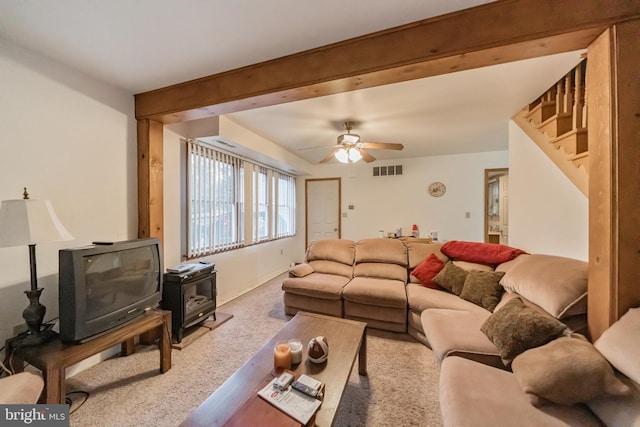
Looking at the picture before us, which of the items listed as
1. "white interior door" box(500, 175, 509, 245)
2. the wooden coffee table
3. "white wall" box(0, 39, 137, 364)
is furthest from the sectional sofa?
"white interior door" box(500, 175, 509, 245)

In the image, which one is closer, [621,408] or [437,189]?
[621,408]

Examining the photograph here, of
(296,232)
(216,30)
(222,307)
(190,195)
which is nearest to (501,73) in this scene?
(216,30)

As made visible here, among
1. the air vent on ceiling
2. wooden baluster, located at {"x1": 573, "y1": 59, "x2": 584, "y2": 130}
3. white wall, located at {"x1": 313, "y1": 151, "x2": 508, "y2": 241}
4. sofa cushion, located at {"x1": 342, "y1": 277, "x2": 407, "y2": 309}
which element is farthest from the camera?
the air vent on ceiling

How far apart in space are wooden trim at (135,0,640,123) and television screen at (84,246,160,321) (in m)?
1.38

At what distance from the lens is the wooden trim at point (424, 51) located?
1233 mm

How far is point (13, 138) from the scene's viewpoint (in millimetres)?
1615

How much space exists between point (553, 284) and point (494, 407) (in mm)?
1027

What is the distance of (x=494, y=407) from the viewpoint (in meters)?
1.07

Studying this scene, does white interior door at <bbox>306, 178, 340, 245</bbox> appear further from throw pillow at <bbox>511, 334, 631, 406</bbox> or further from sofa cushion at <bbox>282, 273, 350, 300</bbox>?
throw pillow at <bbox>511, 334, 631, 406</bbox>

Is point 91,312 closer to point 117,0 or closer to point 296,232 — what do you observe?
point 117,0

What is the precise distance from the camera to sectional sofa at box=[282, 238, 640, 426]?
110 cm

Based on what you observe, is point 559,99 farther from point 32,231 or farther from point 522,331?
point 32,231

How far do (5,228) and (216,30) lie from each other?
5.54 feet

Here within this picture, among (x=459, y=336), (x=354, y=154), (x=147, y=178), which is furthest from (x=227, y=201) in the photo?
(x=459, y=336)
